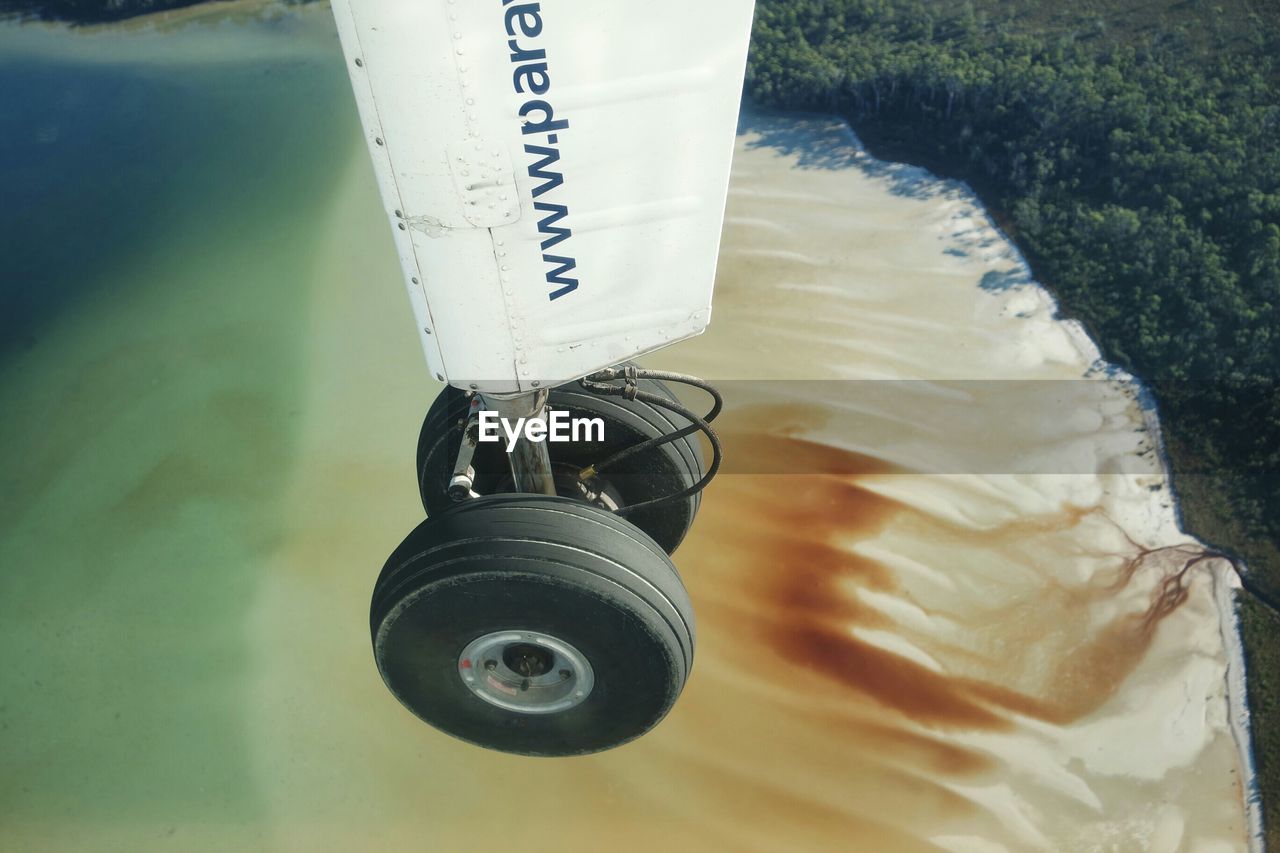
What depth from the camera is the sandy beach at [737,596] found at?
15.2 ft

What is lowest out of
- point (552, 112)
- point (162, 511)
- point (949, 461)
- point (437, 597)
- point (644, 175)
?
point (949, 461)

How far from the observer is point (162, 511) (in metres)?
5.93

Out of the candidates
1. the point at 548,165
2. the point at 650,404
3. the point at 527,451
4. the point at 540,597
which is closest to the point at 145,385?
the point at 527,451

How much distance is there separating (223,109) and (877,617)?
736 centimetres

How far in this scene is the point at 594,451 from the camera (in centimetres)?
441

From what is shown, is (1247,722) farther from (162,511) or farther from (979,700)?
(162,511)

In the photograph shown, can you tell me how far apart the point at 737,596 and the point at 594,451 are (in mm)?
1486

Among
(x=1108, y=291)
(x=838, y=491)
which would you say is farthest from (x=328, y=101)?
(x=1108, y=291)

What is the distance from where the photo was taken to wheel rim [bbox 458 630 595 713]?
12.1ft

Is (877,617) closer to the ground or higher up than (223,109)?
closer to the ground

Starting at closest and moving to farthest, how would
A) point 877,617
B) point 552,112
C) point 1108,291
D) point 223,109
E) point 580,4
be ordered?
1. point 580,4
2. point 552,112
3. point 877,617
4. point 1108,291
5. point 223,109

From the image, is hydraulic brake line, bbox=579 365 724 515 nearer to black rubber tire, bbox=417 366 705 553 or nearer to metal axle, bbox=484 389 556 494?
black rubber tire, bbox=417 366 705 553
